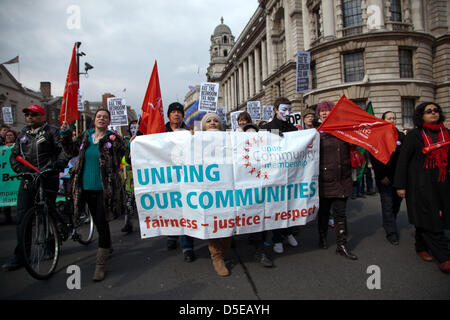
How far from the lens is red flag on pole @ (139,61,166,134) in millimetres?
4230

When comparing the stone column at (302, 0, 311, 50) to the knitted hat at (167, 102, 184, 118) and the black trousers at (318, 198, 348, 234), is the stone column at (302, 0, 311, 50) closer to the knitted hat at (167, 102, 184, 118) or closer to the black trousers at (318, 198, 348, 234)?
the knitted hat at (167, 102, 184, 118)

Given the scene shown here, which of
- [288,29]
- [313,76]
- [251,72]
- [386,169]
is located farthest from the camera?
[251,72]

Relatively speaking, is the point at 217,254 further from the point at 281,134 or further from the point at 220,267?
the point at 281,134

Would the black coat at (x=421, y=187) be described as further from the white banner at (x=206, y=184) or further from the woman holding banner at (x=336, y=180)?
the white banner at (x=206, y=184)

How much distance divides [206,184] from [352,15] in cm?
2525

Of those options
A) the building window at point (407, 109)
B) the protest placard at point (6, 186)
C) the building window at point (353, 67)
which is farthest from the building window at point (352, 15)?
the protest placard at point (6, 186)

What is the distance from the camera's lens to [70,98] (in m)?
3.75

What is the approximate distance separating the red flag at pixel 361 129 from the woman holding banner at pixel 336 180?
0.13m

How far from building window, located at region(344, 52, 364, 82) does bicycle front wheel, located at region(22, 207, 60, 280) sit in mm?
24286

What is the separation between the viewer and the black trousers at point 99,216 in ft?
10.8

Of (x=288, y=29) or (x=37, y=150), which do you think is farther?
(x=288, y=29)

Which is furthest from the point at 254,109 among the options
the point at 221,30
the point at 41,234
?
the point at 221,30
